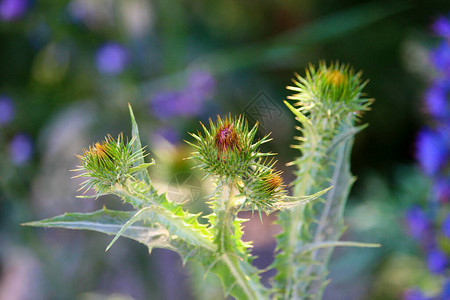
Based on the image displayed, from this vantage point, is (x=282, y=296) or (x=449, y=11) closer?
(x=282, y=296)

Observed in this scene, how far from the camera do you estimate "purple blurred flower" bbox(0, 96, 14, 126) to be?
1496mm

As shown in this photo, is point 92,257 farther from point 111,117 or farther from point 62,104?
point 62,104

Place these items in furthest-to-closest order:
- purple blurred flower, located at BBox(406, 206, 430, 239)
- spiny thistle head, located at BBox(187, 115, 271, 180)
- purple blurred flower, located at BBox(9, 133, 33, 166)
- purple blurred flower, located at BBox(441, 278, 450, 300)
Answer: purple blurred flower, located at BBox(9, 133, 33, 166) → purple blurred flower, located at BBox(406, 206, 430, 239) → purple blurred flower, located at BBox(441, 278, 450, 300) → spiny thistle head, located at BBox(187, 115, 271, 180)

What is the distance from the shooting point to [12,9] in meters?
1.46

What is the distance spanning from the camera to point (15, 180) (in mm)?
1383

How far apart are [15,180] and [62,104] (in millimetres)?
366

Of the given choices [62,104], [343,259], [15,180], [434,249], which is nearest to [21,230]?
[15,180]

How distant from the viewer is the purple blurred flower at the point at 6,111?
150cm

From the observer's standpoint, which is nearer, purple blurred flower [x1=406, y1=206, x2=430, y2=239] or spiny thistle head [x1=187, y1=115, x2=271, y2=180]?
spiny thistle head [x1=187, y1=115, x2=271, y2=180]

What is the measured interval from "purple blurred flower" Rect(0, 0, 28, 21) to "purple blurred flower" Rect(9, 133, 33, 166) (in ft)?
1.27

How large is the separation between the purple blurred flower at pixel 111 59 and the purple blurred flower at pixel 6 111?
33 centimetres

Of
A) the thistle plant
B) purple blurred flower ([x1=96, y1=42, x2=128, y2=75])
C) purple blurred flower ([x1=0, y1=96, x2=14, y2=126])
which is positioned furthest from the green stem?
purple blurred flower ([x1=0, y1=96, x2=14, y2=126])

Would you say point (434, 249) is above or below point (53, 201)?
below

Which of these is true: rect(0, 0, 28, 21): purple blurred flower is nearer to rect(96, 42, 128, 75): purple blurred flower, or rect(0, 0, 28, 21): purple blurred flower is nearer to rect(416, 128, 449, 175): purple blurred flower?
rect(96, 42, 128, 75): purple blurred flower
